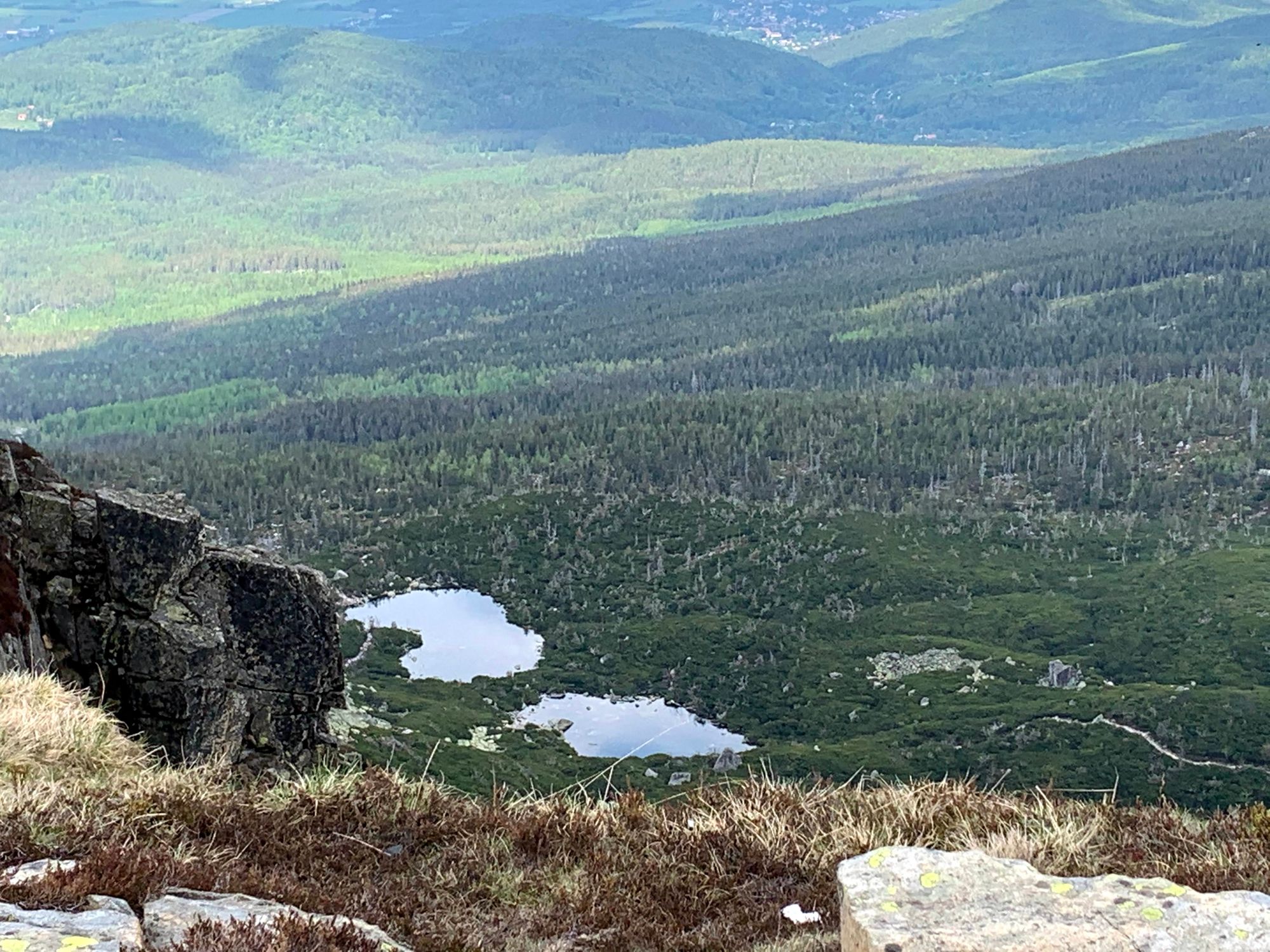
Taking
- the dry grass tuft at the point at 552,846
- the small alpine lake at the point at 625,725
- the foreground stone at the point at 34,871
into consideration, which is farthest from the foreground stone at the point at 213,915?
the small alpine lake at the point at 625,725

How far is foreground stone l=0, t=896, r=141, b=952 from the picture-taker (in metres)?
11.7

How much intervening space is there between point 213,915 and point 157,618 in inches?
444

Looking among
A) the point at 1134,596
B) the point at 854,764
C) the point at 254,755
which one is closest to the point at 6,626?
the point at 254,755

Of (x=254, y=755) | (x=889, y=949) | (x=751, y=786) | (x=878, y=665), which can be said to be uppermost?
(x=889, y=949)

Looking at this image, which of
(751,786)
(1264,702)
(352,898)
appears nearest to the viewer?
(352,898)

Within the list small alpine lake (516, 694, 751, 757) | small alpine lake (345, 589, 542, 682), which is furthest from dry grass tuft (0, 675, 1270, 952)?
small alpine lake (345, 589, 542, 682)

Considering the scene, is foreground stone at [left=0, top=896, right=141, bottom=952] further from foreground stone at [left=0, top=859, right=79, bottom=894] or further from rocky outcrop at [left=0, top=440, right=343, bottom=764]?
rocky outcrop at [left=0, top=440, right=343, bottom=764]

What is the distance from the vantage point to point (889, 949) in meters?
11.8

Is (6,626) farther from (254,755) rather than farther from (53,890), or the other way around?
(53,890)

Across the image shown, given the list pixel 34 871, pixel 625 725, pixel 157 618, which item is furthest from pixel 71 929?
pixel 625 725

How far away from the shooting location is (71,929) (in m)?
12.2

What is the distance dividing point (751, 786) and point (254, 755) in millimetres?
9515

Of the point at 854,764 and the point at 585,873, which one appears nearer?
the point at 585,873

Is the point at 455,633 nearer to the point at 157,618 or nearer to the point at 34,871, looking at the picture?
the point at 157,618
